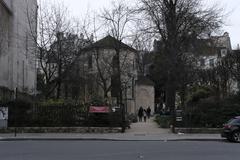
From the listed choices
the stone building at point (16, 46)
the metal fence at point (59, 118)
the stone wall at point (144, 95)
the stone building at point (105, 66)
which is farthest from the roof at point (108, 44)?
the stone wall at point (144, 95)

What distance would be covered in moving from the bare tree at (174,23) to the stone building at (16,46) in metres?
13.4

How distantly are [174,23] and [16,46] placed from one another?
72.6 ft

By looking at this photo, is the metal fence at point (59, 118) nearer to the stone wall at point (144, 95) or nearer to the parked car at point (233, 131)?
the parked car at point (233, 131)

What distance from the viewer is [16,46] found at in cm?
6016

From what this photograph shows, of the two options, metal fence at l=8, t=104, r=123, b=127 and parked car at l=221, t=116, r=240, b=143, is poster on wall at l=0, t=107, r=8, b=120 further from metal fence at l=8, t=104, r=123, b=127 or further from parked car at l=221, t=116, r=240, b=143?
parked car at l=221, t=116, r=240, b=143

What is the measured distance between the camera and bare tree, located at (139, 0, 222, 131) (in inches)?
1805

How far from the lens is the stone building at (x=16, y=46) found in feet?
178

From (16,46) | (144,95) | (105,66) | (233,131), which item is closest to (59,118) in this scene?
(233,131)

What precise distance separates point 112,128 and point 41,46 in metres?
16.8

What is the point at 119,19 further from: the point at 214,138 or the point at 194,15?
the point at 214,138

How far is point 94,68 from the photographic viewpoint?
2940 inches

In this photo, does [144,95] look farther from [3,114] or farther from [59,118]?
[3,114]

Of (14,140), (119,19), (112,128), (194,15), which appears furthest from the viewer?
(119,19)

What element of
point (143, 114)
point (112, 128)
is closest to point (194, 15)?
point (112, 128)
